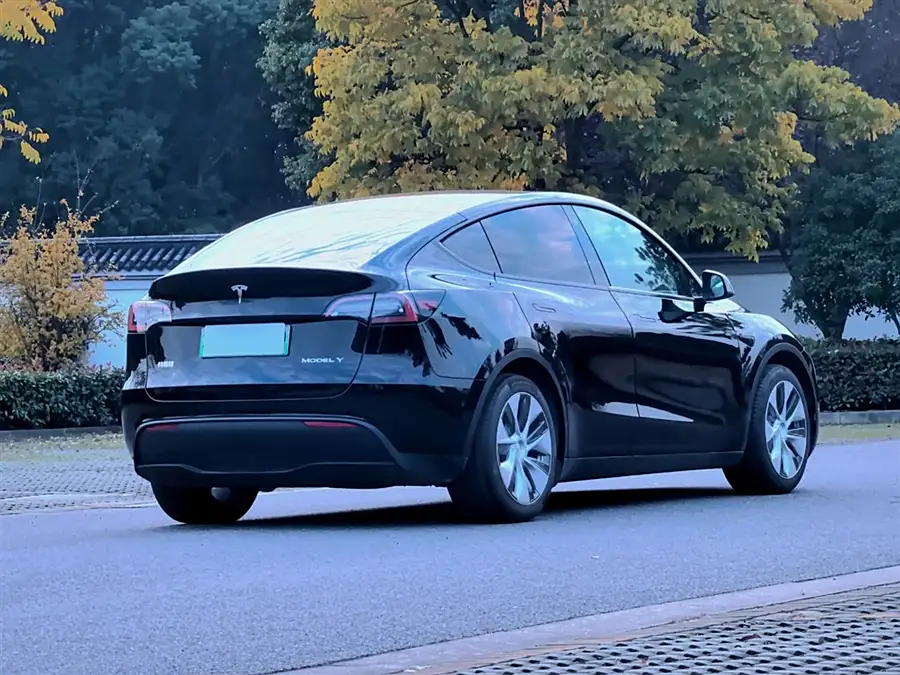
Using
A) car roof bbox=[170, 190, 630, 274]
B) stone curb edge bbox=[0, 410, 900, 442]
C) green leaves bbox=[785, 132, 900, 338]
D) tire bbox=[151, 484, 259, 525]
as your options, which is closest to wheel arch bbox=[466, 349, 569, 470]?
car roof bbox=[170, 190, 630, 274]

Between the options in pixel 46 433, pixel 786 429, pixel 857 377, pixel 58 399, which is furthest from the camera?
pixel 857 377

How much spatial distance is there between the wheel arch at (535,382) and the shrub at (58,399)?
15364 millimetres

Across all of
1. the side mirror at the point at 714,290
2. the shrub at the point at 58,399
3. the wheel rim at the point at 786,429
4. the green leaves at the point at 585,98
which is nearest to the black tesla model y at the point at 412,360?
the side mirror at the point at 714,290

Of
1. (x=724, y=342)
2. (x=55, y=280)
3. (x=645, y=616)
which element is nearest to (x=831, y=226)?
(x=55, y=280)

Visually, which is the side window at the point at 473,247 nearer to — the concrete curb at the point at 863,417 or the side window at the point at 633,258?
the side window at the point at 633,258

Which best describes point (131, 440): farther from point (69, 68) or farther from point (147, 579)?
point (69, 68)

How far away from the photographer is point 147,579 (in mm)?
6191

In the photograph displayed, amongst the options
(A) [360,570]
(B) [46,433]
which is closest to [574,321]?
(A) [360,570]

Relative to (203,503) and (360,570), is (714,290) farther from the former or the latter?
(360,570)

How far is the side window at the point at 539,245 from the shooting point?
8.31 meters

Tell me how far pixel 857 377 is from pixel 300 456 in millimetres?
21276

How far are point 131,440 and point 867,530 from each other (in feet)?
10.3

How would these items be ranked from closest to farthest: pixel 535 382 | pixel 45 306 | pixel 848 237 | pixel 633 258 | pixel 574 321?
1. pixel 535 382
2. pixel 574 321
3. pixel 633 258
4. pixel 45 306
5. pixel 848 237

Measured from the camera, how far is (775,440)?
31.6 feet
